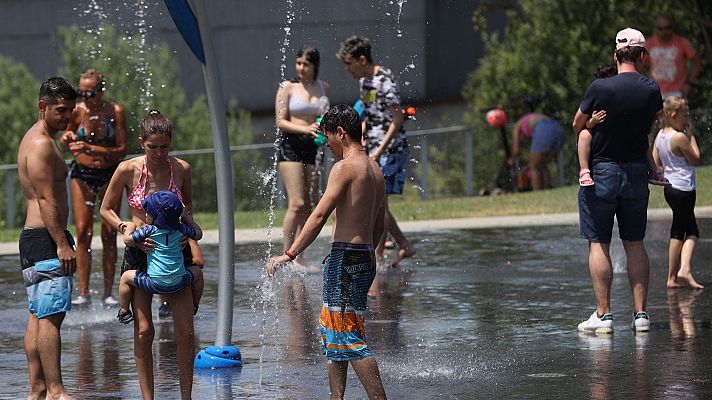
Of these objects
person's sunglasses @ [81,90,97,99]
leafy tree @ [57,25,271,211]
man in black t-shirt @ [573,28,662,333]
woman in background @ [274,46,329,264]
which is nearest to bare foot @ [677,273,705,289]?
man in black t-shirt @ [573,28,662,333]

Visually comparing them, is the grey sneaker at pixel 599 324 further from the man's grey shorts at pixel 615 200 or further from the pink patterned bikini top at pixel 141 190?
the pink patterned bikini top at pixel 141 190

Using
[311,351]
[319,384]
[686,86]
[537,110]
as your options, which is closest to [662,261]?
[311,351]

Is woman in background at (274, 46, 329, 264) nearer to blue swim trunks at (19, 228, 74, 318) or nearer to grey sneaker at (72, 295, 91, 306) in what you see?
grey sneaker at (72, 295, 91, 306)

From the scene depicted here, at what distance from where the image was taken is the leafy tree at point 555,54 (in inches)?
958

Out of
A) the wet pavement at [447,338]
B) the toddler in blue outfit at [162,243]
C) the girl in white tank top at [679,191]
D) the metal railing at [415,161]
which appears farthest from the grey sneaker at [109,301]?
the metal railing at [415,161]

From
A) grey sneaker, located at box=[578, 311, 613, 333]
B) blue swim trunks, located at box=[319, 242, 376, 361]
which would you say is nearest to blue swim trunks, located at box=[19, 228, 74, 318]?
blue swim trunks, located at box=[319, 242, 376, 361]

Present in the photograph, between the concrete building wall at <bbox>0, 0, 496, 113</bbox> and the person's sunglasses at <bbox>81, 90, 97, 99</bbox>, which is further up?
the concrete building wall at <bbox>0, 0, 496, 113</bbox>

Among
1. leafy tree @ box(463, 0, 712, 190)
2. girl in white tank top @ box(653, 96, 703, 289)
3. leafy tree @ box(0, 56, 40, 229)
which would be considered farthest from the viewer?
leafy tree @ box(0, 56, 40, 229)

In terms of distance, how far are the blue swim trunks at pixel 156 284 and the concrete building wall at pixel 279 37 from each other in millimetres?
21473

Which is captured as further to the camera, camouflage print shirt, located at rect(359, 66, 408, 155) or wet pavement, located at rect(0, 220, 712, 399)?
camouflage print shirt, located at rect(359, 66, 408, 155)

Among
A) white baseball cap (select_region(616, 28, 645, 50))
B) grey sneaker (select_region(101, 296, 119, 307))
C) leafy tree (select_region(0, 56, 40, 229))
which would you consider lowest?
grey sneaker (select_region(101, 296, 119, 307))

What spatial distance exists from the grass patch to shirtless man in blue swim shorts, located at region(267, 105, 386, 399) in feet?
36.4

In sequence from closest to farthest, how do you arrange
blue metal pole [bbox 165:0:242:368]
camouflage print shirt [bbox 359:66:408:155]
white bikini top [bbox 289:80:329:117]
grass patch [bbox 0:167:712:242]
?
blue metal pole [bbox 165:0:242:368]
camouflage print shirt [bbox 359:66:408:155]
white bikini top [bbox 289:80:329:117]
grass patch [bbox 0:167:712:242]

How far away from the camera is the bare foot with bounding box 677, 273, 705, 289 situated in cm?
1214
